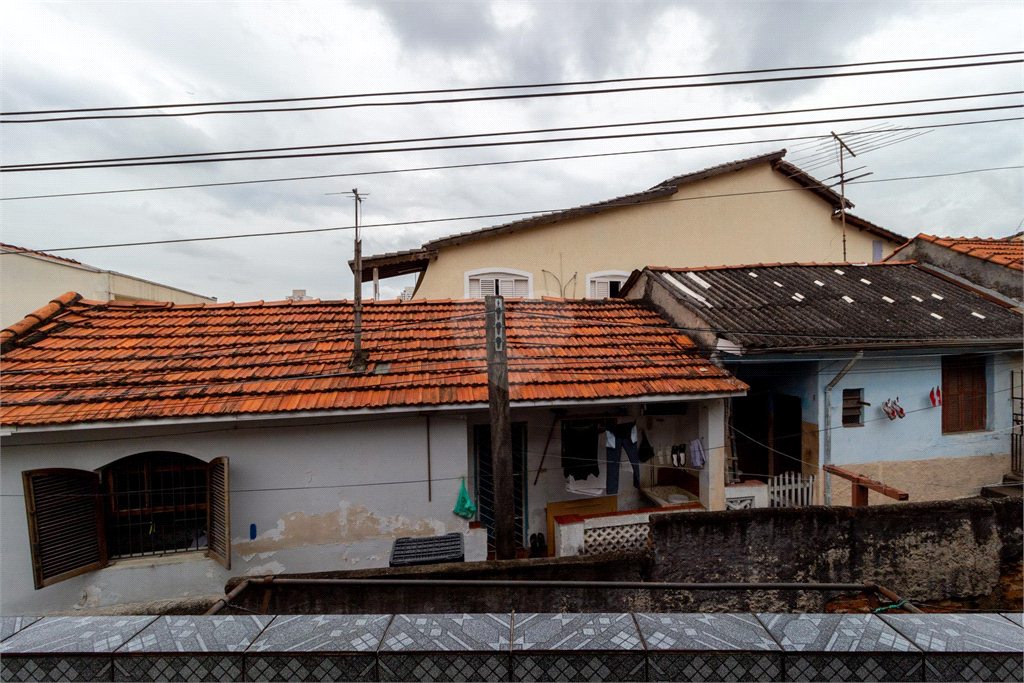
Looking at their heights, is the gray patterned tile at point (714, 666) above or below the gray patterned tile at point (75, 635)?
below

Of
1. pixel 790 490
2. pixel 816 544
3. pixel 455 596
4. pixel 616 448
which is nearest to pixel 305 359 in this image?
pixel 455 596

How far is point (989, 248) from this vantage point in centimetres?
1202

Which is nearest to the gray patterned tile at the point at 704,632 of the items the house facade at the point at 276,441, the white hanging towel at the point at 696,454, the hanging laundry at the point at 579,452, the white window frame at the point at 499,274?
the house facade at the point at 276,441

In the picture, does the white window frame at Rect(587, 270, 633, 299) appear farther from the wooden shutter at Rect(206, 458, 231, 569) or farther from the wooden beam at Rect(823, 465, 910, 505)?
the wooden shutter at Rect(206, 458, 231, 569)

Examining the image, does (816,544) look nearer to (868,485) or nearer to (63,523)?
(868,485)

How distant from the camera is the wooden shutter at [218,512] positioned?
21.1 feet

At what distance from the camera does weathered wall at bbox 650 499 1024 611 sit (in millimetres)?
6543

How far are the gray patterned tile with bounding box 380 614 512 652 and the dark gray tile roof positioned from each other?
765 centimetres

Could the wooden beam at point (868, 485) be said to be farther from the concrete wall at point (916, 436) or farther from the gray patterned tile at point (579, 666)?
the gray patterned tile at point (579, 666)

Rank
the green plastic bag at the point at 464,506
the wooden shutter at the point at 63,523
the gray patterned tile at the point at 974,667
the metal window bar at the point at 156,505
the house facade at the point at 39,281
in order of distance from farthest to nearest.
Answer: the house facade at the point at 39,281
the green plastic bag at the point at 464,506
the metal window bar at the point at 156,505
the wooden shutter at the point at 63,523
the gray patterned tile at the point at 974,667

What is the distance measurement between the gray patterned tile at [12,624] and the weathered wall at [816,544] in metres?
6.32

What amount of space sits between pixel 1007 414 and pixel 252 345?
50.4 feet

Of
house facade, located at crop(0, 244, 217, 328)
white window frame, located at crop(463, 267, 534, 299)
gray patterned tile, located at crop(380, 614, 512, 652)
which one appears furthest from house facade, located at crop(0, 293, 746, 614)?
house facade, located at crop(0, 244, 217, 328)

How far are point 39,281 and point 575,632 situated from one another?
60.1 feet
